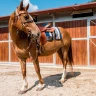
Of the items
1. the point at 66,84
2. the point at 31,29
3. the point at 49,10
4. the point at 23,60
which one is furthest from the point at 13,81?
the point at 49,10

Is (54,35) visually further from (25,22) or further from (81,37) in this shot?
→ (81,37)

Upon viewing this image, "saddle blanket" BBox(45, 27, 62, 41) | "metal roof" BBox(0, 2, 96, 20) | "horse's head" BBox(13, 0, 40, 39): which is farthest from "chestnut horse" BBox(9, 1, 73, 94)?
"metal roof" BBox(0, 2, 96, 20)

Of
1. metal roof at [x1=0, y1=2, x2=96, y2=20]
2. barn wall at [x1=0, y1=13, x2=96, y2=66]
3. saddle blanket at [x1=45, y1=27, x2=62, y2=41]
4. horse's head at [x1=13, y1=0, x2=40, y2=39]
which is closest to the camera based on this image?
horse's head at [x1=13, y1=0, x2=40, y2=39]

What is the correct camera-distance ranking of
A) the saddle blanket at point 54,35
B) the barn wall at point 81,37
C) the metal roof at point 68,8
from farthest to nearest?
1. the barn wall at point 81,37
2. the metal roof at point 68,8
3. the saddle blanket at point 54,35

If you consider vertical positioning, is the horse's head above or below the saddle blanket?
above

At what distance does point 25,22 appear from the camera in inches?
181

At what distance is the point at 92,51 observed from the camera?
29.1ft

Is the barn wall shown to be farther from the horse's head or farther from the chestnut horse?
the horse's head

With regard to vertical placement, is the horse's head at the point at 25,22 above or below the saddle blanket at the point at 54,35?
above

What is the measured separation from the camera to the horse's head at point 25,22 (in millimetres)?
4484

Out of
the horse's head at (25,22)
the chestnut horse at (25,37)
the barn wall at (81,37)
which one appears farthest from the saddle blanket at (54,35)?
the barn wall at (81,37)

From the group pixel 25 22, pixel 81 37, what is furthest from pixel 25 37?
pixel 81 37

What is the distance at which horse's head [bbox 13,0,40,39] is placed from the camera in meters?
4.48

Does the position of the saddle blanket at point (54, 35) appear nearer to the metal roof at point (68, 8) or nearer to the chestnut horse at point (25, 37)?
the chestnut horse at point (25, 37)
